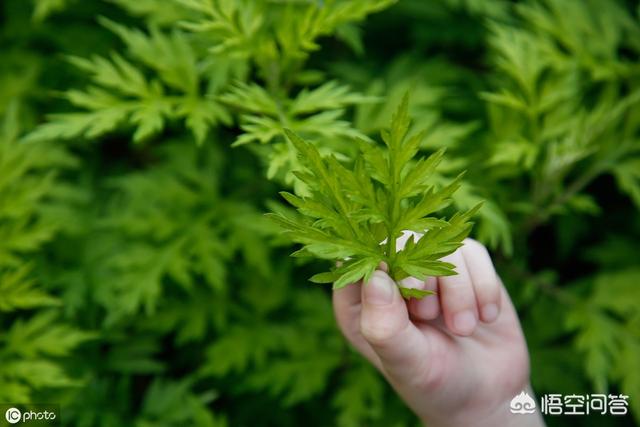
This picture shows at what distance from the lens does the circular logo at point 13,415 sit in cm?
197

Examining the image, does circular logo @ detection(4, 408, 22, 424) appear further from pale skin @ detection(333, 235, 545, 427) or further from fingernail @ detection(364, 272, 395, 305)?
fingernail @ detection(364, 272, 395, 305)

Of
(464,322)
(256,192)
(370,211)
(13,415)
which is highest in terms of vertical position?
(256,192)

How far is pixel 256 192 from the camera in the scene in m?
2.62

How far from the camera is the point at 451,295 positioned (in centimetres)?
146

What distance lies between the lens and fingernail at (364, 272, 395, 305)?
1.28 meters

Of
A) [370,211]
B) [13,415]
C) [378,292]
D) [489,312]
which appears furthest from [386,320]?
[13,415]

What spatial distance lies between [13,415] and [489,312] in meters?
1.45

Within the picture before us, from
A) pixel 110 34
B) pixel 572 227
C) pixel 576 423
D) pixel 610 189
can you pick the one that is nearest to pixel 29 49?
pixel 110 34

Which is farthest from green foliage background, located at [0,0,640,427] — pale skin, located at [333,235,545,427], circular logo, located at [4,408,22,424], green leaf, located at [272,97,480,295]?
green leaf, located at [272,97,480,295]

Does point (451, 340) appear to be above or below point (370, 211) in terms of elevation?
below

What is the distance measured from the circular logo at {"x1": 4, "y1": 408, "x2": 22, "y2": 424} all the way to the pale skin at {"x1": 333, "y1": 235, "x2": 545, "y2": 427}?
1.06 metres

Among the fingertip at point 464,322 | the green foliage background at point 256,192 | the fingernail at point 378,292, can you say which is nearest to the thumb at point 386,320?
the fingernail at point 378,292

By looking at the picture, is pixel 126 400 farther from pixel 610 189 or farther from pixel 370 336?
pixel 610 189

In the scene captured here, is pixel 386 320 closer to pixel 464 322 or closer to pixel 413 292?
pixel 413 292
